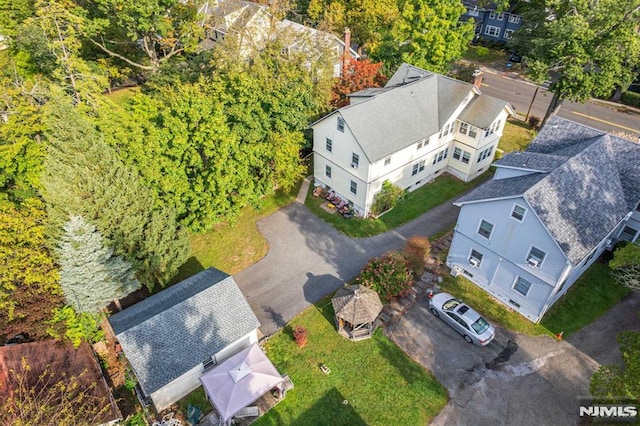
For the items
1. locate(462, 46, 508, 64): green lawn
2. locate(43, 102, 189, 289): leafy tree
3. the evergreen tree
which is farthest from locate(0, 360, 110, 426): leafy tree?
locate(462, 46, 508, 64): green lawn

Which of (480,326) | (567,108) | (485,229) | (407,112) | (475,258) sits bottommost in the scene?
(480,326)

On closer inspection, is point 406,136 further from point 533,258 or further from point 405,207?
point 533,258

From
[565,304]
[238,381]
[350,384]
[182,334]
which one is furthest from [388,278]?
[182,334]

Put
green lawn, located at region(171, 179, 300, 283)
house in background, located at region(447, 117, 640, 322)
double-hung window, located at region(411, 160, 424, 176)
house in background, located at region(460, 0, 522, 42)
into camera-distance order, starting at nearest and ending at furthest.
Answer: house in background, located at region(447, 117, 640, 322), green lawn, located at region(171, 179, 300, 283), double-hung window, located at region(411, 160, 424, 176), house in background, located at region(460, 0, 522, 42)

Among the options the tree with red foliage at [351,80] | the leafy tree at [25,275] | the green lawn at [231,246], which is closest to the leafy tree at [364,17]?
the tree with red foliage at [351,80]

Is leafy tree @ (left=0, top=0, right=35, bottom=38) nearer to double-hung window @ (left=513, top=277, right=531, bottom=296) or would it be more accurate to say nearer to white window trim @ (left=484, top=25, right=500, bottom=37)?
double-hung window @ (left=513, top=277, right=531, bottom=296)

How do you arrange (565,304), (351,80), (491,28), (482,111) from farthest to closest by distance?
(491,28) → (351,80) → (482,111) → (565,304)

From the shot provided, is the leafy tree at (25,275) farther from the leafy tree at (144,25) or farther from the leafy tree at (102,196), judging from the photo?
the leafy tree at (144,25)
